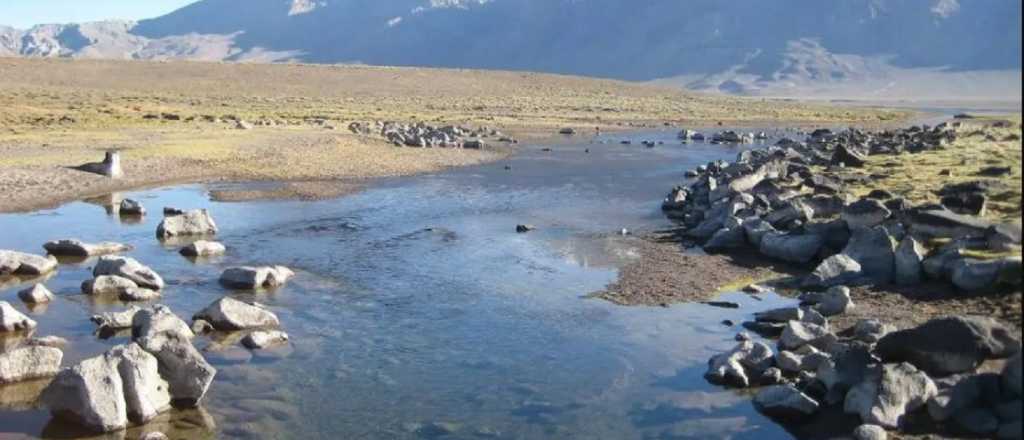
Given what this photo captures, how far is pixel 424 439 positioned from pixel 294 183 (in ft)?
100

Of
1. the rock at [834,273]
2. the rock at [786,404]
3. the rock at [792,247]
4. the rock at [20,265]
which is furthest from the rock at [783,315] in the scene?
the rock at [20,265]

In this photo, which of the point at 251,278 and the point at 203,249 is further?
the point at 203,249

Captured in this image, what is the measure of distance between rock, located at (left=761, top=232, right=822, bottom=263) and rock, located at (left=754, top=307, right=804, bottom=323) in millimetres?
6732

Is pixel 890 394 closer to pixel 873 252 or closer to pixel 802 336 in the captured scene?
pixel 802 336

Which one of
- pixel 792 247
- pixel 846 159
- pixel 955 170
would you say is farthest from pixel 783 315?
pixel 846 159

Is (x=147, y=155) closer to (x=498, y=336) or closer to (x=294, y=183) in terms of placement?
(x=294, y=183)

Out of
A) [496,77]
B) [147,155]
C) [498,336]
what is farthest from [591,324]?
Answer: [496,77]

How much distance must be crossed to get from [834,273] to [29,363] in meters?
17.5

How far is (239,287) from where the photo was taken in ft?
74.6

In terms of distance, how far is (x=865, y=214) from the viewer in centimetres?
2706

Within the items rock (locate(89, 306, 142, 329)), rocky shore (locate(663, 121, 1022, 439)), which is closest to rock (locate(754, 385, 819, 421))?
rocky shore (locate(663, 121, 1022, 439))

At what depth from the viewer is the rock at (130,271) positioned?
2216 centimetres

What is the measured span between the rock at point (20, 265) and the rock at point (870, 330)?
18.8 meters

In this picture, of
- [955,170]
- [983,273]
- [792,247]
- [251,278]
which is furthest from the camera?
[955,170]
